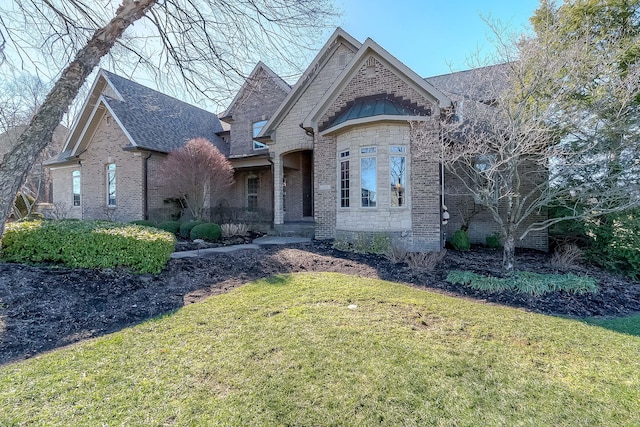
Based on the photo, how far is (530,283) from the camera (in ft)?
20.8

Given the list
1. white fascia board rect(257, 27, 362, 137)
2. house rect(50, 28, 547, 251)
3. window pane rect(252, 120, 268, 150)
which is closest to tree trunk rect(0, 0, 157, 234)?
house rect(50, 28, 547, 251)

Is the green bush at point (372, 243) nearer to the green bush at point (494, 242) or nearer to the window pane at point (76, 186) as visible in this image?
the green bush at point (494, 242)

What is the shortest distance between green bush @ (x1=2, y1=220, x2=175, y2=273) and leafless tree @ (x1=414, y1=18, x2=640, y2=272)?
7.11 metres

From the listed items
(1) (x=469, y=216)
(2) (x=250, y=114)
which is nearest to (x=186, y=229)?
(2) (x=250, y=114)

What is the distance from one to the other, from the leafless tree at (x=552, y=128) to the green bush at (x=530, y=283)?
2.64ft

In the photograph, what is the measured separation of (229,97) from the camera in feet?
24.3

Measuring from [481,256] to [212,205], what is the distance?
1384cm

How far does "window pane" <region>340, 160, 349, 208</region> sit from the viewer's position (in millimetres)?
10766

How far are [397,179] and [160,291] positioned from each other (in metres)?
7.36

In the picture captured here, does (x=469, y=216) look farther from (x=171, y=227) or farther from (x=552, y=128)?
(x=171, y=227)

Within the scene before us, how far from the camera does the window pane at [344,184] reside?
10.8 metres

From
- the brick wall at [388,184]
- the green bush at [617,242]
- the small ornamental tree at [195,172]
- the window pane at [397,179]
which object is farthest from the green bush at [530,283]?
the small ornamental tree at [195,172]

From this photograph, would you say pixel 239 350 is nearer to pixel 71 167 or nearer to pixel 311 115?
pixel 311 115

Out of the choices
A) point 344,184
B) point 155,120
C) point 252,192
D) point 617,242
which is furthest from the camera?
point 252,192
